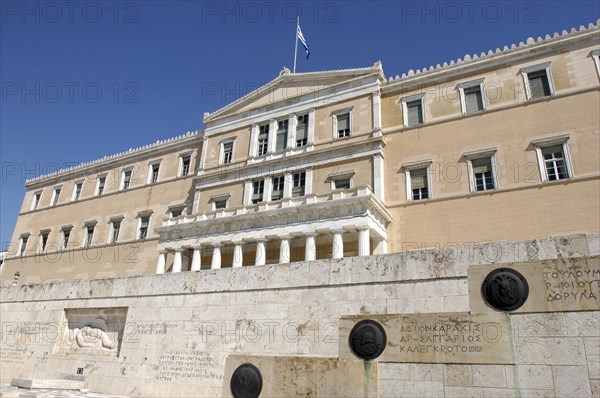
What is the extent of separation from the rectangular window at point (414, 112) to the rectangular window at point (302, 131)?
6.74m

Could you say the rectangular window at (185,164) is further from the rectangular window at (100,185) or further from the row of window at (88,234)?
the rectangular window at (100,185)

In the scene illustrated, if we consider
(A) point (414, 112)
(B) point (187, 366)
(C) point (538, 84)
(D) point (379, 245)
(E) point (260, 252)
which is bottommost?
(B) point (187, 366)

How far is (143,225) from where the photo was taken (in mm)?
34844

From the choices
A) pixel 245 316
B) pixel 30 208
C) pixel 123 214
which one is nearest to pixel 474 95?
pixel 245 316

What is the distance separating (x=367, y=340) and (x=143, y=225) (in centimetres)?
3086

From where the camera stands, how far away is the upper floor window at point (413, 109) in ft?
83.8

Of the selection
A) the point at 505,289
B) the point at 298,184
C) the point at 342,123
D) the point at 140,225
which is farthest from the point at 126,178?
the point at 505,289

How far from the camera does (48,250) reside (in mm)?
39500

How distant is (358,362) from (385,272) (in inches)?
116

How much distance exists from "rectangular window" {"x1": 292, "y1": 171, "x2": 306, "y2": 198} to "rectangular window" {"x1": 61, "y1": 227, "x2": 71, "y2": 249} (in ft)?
78.1

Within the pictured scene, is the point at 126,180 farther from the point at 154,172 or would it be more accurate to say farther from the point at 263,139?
the point at 263,139

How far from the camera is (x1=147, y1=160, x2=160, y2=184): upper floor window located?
3650 cm

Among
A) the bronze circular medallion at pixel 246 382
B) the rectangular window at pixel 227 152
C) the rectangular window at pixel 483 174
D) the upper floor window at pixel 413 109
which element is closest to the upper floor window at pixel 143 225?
the rectangular window at pixel 227 152

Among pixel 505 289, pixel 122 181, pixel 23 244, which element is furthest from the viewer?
pixel 23 244
